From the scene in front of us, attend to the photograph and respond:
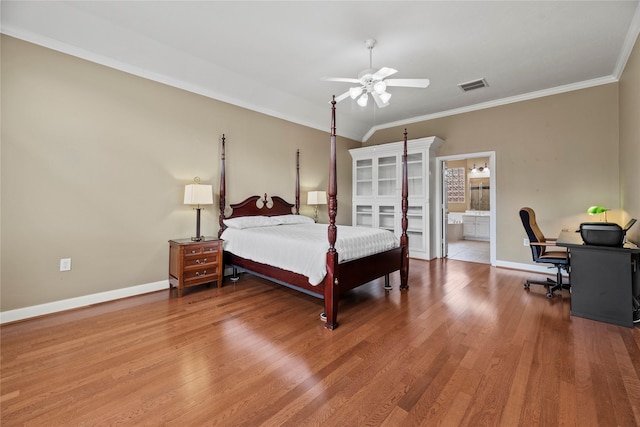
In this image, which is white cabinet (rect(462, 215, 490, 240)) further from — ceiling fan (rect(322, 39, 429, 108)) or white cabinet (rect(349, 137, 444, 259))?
ceiling fan (rect(322, 39, 429, 108))

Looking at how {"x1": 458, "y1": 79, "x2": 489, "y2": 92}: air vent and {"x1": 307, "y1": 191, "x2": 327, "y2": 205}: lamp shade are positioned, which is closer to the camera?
{"x1": 458, "y1": 79, "x2": 489, "y2": 92}: air vent

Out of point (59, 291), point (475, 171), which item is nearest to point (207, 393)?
point (59, 291)

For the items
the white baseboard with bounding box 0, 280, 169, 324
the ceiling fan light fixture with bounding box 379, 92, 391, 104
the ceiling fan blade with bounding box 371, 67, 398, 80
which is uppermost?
the ceiling fan blade with bounding box 371, 67, 398, 80

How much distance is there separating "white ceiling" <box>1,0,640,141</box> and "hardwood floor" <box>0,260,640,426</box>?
273 cm

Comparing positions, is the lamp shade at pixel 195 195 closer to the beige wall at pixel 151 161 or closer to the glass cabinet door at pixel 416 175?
the beige wall at pixel 151 161

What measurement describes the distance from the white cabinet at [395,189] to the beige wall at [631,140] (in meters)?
2.45

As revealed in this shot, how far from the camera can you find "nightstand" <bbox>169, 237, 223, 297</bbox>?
11.0 ft

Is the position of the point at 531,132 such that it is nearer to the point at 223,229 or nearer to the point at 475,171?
the point at 475,171

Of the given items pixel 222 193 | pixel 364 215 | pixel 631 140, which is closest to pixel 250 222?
pixel 222 193

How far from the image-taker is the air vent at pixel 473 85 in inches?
162

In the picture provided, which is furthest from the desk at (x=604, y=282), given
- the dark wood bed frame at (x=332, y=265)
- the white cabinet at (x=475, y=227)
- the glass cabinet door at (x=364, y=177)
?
the white cabinet at (x=475, y=227)

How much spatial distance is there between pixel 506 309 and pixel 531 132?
10.7ft

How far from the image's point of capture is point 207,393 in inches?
65.5

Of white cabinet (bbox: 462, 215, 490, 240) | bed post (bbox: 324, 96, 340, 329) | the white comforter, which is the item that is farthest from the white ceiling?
white cabinet (bbox: 462, 215, 490, 240)
